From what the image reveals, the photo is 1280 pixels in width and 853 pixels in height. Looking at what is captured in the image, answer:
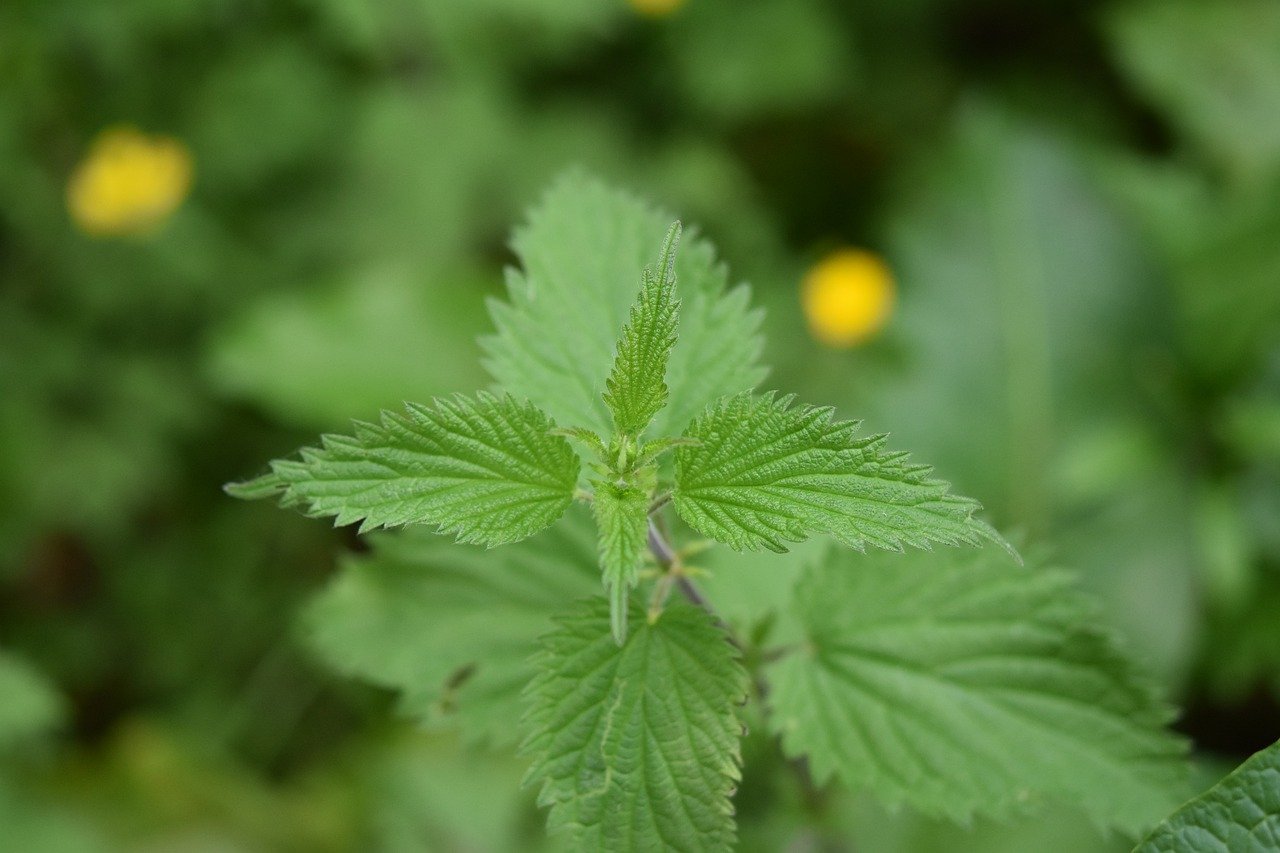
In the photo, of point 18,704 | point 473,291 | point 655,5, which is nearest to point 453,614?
point 18,704

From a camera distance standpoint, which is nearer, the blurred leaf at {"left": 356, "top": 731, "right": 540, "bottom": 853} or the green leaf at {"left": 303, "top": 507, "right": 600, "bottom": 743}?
the green leaf at {"left": 303, "top": 507, "right": 600, "bottom": 743}

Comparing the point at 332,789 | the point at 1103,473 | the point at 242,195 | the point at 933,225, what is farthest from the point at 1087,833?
the point at 242,195

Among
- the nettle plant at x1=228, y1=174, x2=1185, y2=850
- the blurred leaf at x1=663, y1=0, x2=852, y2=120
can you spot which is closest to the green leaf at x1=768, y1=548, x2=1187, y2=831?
the nettle plant at x1=228, y1=174, x2=1185, y2=850

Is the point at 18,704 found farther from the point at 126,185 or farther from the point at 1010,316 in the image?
the point at 1010,316

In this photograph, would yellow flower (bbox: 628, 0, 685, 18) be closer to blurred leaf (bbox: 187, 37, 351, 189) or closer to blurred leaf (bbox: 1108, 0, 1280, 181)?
blurred leaf (bbox: 187, 37, 351, 189)

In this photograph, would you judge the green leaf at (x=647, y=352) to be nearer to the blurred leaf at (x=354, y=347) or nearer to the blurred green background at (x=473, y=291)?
the blurred green background at (x=473, y=291)

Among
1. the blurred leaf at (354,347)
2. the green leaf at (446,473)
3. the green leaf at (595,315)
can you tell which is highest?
the blurred leaf at (354,347)

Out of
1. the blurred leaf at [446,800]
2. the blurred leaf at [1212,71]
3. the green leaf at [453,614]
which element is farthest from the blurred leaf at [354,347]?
the blurred leaf at [1212,71]
